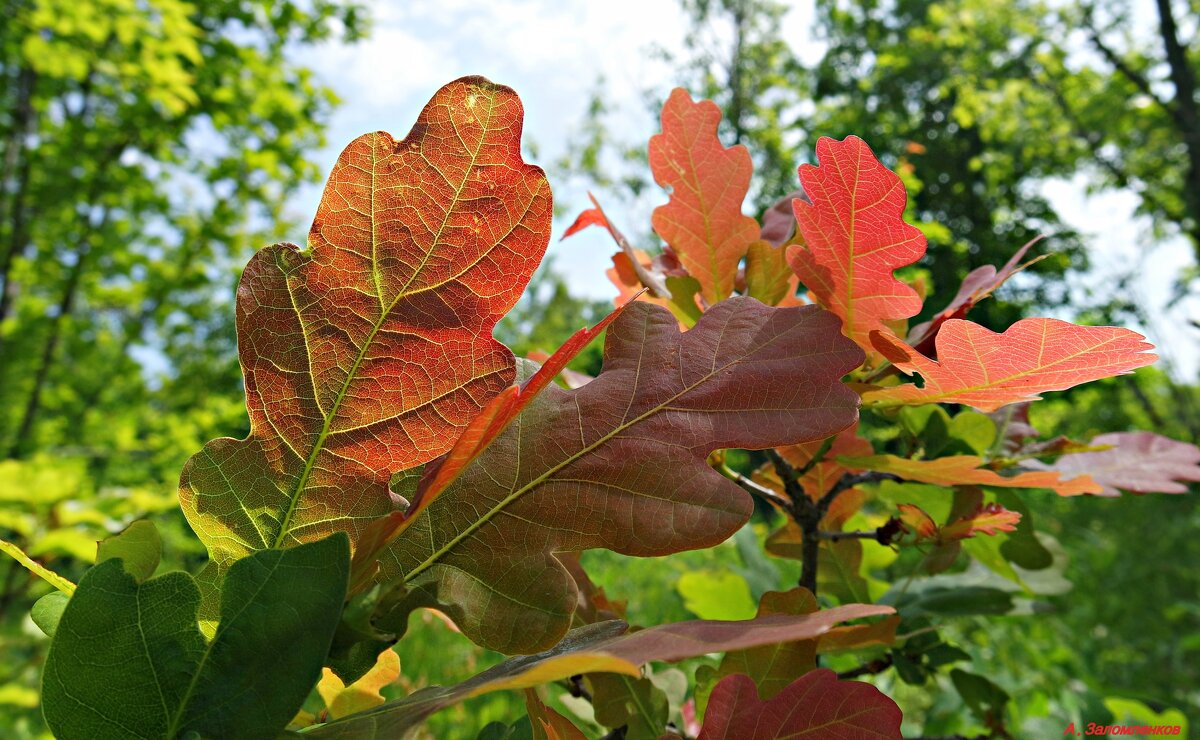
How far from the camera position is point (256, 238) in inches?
159

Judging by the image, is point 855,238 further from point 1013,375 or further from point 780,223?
point 780,223

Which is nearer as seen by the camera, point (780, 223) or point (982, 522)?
point (982, 522)

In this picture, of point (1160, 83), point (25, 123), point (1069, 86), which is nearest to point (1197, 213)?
point (1160, 83)

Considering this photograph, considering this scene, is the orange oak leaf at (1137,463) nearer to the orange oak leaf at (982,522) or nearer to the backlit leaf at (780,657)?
the orange oak leaf at (982,522)

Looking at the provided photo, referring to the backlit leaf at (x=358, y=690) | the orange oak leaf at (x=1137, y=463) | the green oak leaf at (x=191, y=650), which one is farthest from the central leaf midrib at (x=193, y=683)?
the orange oak leaf at (x=1137, y=463)

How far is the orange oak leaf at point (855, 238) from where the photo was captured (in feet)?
1.17

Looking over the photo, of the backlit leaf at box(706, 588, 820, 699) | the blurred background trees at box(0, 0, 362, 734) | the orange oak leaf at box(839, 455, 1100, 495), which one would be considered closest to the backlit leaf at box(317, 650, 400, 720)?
the backlit leaf at box(706, 588, 820, 699)

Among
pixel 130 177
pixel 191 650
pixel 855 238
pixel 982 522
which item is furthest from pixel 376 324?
pixel 130 177

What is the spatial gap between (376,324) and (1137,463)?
622 millimetres

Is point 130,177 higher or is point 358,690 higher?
point 130,177

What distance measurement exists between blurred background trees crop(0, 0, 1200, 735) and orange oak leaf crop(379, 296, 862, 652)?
213 mm

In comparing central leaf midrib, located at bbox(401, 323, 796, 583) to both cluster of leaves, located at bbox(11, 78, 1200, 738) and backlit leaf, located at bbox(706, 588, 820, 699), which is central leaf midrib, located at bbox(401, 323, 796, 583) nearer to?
cluster of leaves, located at bbox(11, 78, 1200, 738)

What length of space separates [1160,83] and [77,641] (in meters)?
8.83

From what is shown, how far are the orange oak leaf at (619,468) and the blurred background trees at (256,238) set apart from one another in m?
0.21
